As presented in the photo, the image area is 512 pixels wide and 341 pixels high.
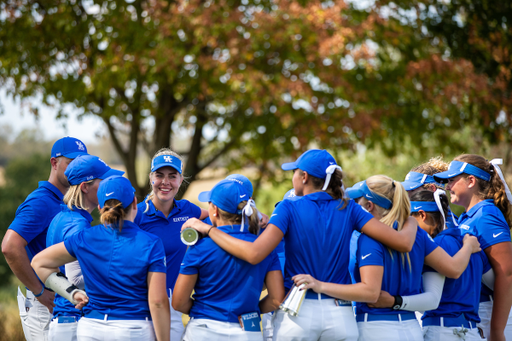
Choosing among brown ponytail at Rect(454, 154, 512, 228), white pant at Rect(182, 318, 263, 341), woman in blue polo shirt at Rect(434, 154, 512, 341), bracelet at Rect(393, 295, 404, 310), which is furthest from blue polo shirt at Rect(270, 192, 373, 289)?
brown ponytail at Rect(454, 154, 512, 228)

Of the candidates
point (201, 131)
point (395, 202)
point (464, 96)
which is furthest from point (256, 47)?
point (395, 202)

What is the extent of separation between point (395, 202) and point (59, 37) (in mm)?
8689

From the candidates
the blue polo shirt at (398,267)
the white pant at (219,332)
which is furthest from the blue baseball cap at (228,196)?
the blue polo shirt at (398,267)

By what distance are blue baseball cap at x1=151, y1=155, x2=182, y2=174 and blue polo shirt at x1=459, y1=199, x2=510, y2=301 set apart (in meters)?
2.30

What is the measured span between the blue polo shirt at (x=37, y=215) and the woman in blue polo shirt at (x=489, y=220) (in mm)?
3157

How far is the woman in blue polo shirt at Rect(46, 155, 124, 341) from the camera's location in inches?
129

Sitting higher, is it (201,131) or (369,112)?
(201,131)

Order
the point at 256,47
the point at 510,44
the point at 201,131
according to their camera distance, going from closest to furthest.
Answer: the point at 256,47 → the point at 510,44 → the point at 201,131

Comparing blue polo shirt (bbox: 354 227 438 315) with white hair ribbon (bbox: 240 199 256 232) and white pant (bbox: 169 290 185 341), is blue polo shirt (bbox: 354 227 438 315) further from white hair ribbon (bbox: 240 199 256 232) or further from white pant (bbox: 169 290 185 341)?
white pant (bbox: 169 290 185 341)

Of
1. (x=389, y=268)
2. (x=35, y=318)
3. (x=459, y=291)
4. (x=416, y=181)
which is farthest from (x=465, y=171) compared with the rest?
(x=35, y=318)

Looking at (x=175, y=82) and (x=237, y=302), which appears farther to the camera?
(x=175, y=82)

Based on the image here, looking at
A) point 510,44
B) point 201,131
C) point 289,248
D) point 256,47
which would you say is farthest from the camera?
point 201,131

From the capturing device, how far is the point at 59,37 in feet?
32.1

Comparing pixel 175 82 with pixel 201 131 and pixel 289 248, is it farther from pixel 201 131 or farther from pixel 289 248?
pixel 289 248
